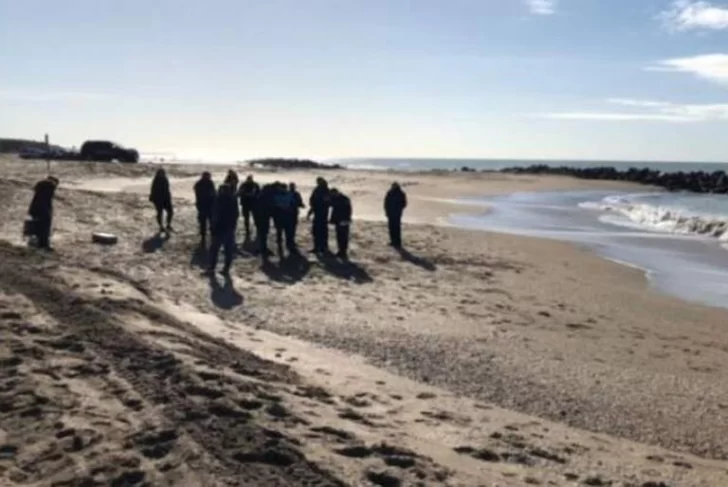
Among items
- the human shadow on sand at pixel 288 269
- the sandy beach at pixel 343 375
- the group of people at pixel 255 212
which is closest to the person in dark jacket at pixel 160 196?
the group of people at pixel 255 212

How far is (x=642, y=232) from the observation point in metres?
30.8

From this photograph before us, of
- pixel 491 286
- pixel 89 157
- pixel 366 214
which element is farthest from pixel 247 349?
pixel 89 157

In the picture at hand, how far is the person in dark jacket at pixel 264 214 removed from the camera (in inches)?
666

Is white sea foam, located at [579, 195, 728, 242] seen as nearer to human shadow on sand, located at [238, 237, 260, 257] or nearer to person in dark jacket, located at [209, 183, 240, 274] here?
human shadow on sand, located at [238, 237, 260, 257]

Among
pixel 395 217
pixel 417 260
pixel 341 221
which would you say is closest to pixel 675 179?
pixel 395 217

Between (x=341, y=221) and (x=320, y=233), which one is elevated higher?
(x=341, y=221)

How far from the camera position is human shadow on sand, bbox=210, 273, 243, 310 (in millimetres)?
12156

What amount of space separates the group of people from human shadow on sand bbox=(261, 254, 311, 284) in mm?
369

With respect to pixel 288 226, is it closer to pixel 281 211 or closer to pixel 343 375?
pixel 281 211

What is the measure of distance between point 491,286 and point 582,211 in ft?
88.6

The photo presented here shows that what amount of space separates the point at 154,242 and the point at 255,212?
2.23m

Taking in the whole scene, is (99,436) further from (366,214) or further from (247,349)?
(366,214)

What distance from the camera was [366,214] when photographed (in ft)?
100

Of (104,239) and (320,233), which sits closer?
(104,239)
